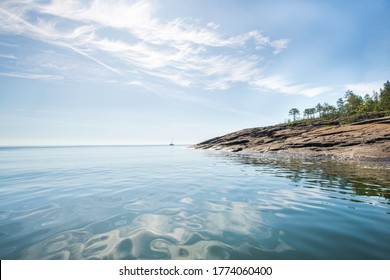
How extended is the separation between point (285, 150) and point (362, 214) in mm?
35196

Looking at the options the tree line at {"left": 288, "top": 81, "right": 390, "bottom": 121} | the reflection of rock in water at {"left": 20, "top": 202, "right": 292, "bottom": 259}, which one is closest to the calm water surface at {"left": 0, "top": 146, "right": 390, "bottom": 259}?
the reflection of rock in water at {"left": 20, "top": 202, "right": 292, "bottom": 259}

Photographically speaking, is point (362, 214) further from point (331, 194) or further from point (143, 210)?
point (143, 210)

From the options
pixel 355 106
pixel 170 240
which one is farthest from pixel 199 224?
pixel 355 106

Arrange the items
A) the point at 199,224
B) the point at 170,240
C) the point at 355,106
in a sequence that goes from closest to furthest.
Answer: the point at 170,240 → the point at 199,224 → the point at 355,106

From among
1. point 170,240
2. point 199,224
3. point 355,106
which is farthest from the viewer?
point 355,106

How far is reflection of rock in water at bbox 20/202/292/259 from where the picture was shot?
402 centimetres

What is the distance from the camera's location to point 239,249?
13.6ft

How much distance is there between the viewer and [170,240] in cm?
459

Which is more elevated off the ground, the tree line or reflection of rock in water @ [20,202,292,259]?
the tree line

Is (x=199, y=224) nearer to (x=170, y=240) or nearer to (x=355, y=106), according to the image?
(x=170, y=240)

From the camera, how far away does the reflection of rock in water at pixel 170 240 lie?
4.02 meters

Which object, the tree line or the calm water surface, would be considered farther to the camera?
the tree line

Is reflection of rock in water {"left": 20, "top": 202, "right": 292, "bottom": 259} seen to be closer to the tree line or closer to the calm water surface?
the calm water surface

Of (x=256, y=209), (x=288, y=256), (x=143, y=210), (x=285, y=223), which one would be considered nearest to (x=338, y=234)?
(x=285, y=223)
